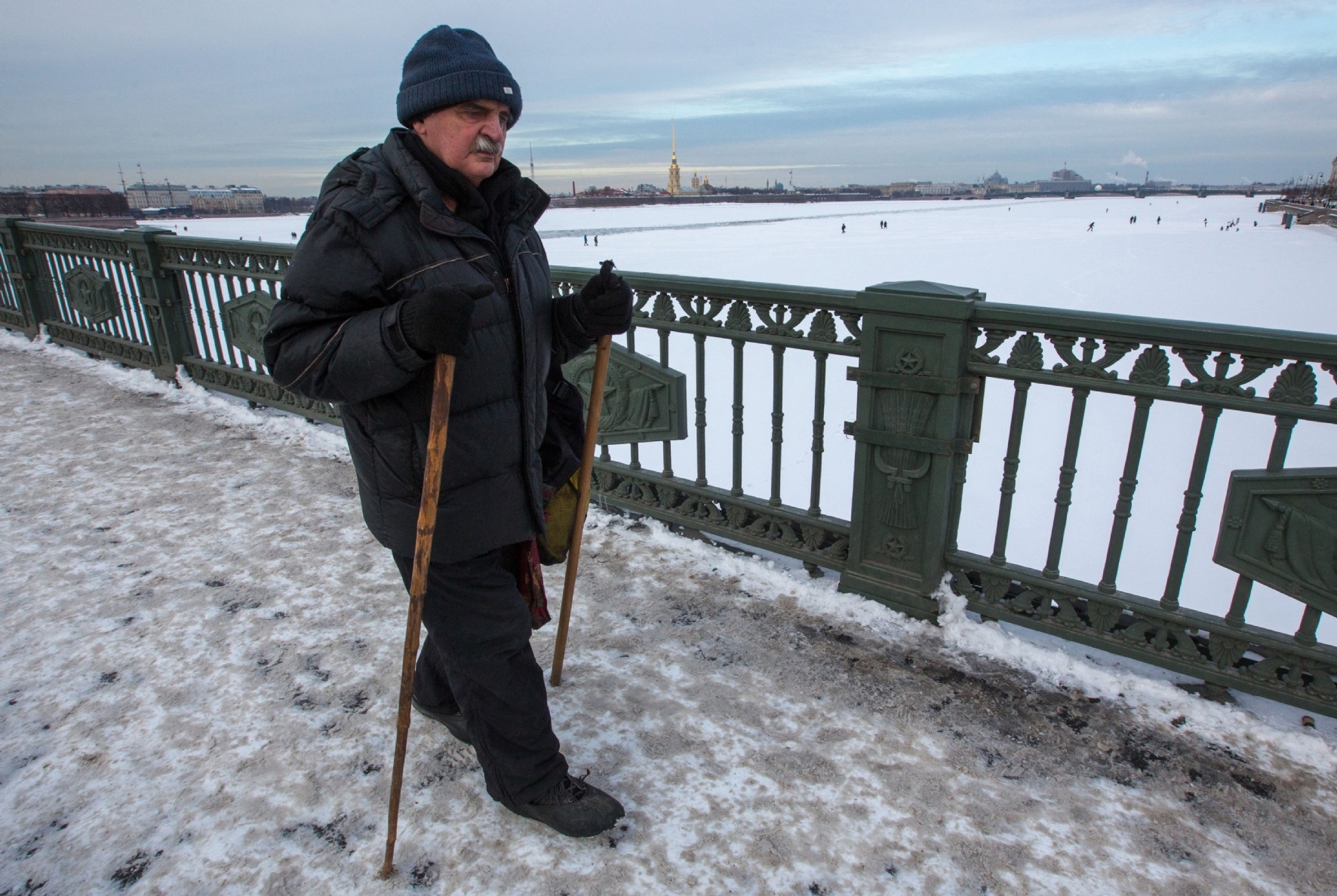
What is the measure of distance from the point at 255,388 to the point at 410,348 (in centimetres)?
543

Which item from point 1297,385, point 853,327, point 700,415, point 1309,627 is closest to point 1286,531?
point 1309,627

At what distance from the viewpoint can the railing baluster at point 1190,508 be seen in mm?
2707

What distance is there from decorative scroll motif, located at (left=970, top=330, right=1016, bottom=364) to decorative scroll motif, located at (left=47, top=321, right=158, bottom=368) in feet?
23.7

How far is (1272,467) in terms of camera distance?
261 cm

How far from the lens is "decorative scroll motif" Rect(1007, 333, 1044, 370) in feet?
9.62

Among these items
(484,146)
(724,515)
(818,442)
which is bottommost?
(724,515)

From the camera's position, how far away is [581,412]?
2531mm

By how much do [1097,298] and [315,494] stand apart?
75.4ft

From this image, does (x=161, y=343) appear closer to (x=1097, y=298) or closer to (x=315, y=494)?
(x=315, y=494)

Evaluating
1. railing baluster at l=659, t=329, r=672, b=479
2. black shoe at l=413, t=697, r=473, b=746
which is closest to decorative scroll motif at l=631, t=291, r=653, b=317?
railing baluster at l=659, t=329, r=672, b=479

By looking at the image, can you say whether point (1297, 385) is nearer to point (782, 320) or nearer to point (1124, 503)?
point (1124, 503)

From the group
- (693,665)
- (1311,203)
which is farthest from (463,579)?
(1311,203)

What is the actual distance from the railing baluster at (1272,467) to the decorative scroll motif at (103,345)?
321 inches

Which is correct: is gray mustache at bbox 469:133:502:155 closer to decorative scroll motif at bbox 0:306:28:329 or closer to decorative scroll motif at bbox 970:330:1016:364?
decorative scroll motif at bbox 970:330:1016:364
